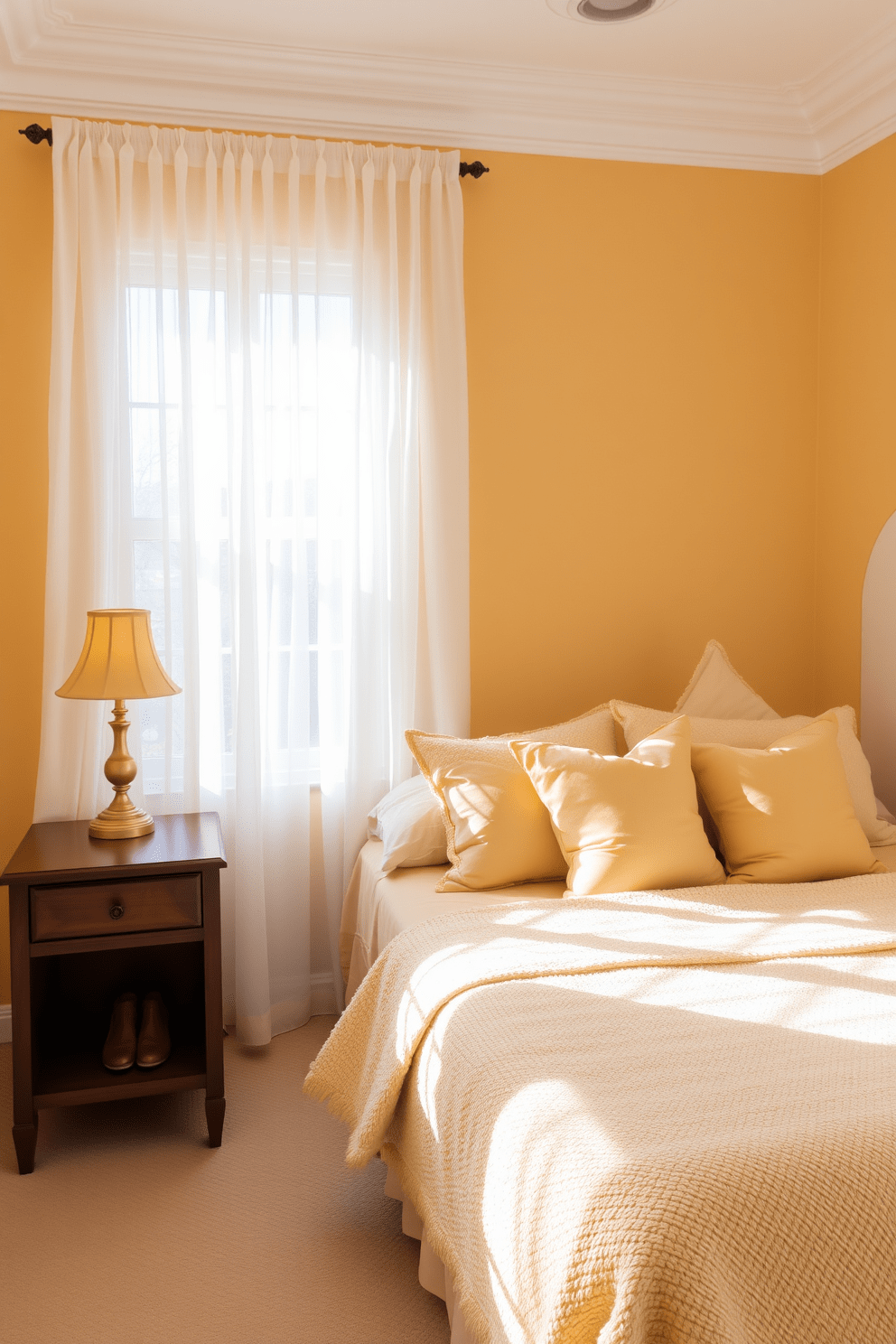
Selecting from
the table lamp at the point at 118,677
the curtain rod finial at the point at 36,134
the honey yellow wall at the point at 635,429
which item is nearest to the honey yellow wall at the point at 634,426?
the honey yellow wall at the point at 635,429

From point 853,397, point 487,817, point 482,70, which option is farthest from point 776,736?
point 482,70

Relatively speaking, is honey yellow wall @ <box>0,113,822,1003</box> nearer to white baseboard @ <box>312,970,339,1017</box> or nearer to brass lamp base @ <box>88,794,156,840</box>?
white baseboard @ <box>312,970,339,1017</box>

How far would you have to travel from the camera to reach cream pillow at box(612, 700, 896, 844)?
9.39 ft

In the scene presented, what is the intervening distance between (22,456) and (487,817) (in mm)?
1688

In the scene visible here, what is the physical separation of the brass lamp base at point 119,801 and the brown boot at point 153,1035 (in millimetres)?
454

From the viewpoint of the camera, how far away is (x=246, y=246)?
297 cm

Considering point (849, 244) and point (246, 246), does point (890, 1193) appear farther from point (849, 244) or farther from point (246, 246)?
point (849, 244)

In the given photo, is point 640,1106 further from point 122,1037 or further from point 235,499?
point 235,499

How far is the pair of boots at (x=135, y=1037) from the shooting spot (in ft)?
8.45

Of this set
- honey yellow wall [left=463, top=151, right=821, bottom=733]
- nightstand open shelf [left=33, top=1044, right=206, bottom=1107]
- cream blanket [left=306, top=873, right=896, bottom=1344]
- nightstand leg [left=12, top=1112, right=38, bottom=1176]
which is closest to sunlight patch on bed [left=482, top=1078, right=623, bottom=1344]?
cream blanket [left=306, top=873, right=896, bottom=1344]

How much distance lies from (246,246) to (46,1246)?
257 centimetres

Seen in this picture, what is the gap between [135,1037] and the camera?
2658 mm

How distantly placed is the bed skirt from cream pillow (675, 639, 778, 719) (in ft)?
5.14

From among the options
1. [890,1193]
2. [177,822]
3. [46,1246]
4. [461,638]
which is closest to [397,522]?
[461,638]
